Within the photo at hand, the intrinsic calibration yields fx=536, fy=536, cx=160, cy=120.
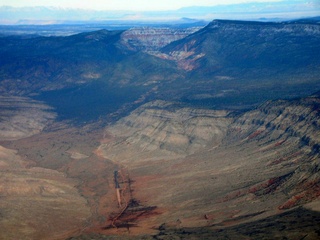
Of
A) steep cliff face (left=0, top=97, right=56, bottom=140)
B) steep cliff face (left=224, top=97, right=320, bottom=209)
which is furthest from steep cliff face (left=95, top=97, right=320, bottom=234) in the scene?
steep cliff face (left=0, top=97, right=56, bottom=140)

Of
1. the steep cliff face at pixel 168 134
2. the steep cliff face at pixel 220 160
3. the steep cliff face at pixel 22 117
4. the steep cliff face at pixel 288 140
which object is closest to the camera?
the steep cliff face at pixel 220 160

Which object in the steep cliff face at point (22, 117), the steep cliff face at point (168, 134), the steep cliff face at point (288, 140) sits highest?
the steep cliff face at point (288, 140)

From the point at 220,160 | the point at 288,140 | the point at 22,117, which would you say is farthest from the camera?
the point at 22,117

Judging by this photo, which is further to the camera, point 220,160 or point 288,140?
point 220,160

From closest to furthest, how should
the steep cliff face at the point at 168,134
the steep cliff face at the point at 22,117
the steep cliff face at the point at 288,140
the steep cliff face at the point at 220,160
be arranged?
the steep cliff face at the point at 220,160
the steep cliff face at the point at 288,140
the steep cliff face at the point at 168,134
the steep cliff face at the point at 22,117

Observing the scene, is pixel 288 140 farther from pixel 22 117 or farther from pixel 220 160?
pixel 22 117

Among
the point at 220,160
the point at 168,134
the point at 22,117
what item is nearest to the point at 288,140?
the point at 220,160

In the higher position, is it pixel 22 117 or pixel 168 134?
pixel 168 134

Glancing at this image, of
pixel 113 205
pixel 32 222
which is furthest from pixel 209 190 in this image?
pixel 32 222

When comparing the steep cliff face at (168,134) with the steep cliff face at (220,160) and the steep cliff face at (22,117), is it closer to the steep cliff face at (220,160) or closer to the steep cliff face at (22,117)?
the steep cliff face at (220,160)

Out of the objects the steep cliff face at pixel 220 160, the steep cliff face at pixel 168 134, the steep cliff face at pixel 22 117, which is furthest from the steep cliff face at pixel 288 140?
the steep cliff face at pixel 22 117

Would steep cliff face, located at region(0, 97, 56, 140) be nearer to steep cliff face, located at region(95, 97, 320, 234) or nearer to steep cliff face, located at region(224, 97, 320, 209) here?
steep cliff face, located at region(95, 97, 320, 234)
